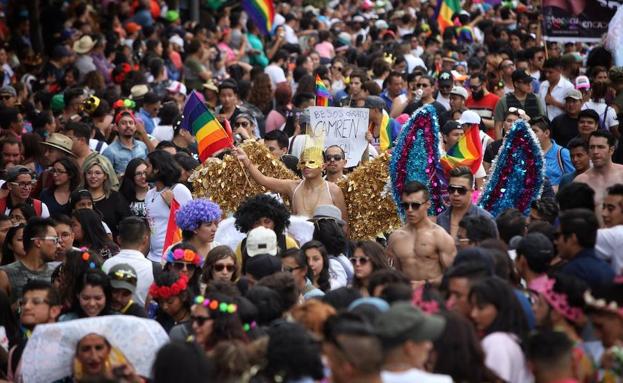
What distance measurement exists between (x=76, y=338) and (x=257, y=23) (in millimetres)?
14936

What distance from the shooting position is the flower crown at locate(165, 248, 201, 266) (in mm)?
9977

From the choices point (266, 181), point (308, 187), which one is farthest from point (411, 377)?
point (266, 181)

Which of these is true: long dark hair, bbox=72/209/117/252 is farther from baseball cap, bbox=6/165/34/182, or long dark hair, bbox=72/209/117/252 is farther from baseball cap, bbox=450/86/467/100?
baseball cap, bbox=450/86/467/100

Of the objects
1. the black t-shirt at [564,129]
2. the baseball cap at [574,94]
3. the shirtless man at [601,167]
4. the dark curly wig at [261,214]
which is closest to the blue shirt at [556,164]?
the black t-shirt at [564,129]

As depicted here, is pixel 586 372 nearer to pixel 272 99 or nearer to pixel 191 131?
pixel 191 131

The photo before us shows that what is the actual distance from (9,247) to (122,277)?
6.08ft

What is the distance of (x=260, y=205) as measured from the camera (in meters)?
11.1

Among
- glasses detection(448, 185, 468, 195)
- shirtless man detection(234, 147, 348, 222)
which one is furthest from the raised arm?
glasses detection(448, 185, 468, 195)

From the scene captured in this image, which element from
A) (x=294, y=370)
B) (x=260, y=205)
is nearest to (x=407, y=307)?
(x=294, y=370)

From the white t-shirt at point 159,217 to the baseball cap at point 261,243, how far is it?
2.01m

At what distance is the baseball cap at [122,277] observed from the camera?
9.34 meters

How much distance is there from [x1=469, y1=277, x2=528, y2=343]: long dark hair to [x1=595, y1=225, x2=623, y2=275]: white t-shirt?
6.00 feet

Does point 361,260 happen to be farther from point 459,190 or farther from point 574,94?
point 574,94

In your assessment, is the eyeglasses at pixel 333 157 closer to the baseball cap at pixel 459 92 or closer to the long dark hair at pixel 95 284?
the baseball cap at pixel 459 92
